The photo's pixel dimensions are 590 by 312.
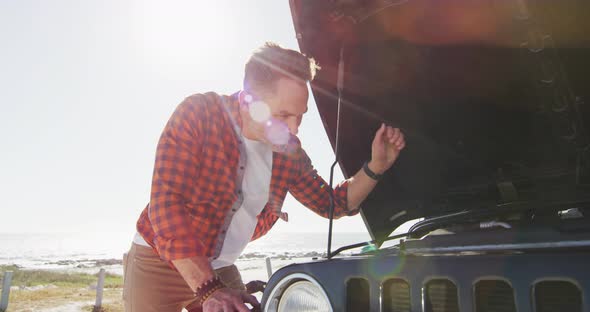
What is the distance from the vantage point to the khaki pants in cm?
226

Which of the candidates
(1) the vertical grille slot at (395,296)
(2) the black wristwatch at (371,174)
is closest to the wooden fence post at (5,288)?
(2) the black wristwatch at (371,174)

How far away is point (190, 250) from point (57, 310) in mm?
12283

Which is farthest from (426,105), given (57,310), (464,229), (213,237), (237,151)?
(57,310)

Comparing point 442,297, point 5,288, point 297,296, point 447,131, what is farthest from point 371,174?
point 5,288

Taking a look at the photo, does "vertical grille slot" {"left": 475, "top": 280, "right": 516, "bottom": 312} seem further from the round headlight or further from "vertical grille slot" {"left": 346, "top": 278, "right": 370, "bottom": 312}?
the round headlight

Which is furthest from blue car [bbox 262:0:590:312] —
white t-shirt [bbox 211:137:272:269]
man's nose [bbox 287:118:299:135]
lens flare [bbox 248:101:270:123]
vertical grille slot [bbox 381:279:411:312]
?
white t-shirt [bbox 211:137:272:269]

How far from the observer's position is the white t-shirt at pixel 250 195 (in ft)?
7.34

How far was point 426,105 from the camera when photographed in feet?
7.23

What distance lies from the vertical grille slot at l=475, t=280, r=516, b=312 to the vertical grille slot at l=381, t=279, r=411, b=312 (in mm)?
177

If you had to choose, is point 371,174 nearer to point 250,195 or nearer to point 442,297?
point 250,195

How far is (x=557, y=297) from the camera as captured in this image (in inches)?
37.9

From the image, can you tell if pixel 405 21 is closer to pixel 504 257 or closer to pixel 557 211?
pixel 557 211

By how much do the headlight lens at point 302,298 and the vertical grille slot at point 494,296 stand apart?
43cm

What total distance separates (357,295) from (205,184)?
1073mm
